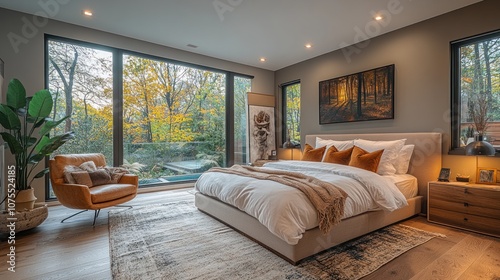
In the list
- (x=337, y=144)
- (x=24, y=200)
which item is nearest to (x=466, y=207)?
(x=337, y=144)

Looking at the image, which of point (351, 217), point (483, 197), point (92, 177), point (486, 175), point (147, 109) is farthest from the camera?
point (147, 109)

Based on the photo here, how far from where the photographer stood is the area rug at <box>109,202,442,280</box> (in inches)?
77.8

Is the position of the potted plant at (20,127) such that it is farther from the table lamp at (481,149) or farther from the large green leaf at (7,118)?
the table lamp at (481,149)

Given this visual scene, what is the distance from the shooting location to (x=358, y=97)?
14.8ft

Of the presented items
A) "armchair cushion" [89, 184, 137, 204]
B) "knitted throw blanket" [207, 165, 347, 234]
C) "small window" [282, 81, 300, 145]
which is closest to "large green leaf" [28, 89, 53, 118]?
"armchair cushion" [89, 184, 137, 204]

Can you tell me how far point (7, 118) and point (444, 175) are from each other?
564cm

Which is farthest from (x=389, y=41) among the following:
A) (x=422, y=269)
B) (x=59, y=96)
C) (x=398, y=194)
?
(x=59, y=96)

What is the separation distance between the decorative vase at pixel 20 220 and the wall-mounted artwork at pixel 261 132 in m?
4.12

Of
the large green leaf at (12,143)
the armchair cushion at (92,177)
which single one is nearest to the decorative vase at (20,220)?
the armchair cushion at (92,177)

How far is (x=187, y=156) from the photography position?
5320 mm

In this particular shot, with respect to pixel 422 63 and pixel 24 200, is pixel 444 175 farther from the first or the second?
pixel 24 200

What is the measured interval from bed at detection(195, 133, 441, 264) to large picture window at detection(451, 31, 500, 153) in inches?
15.1

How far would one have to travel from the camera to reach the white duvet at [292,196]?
203 cm

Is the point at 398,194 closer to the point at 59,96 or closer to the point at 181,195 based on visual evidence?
the point at 181,195
